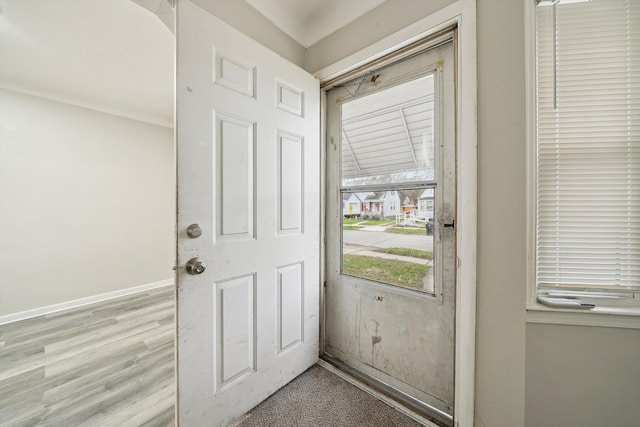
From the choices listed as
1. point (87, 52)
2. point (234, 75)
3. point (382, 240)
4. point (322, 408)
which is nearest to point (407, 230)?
point (382, 240)

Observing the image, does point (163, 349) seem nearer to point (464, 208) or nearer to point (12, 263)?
point (12, 263)

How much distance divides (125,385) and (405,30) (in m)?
2.82

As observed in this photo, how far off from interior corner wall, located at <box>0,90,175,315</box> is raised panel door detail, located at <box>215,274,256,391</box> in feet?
5.38

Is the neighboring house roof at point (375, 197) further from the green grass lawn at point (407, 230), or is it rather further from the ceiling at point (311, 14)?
the ceiling at point (311, 14)

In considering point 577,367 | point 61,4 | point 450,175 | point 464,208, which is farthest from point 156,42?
point 577,367

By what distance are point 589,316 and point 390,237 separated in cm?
89

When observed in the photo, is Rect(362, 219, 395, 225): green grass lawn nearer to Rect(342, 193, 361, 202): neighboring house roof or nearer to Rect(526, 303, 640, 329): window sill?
Rect(342, 193, 361, 202): neighboring house roof

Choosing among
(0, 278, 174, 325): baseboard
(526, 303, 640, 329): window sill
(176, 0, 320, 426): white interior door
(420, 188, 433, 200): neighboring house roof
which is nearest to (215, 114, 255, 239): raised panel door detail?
(176, 0, 320, 426): white interior door

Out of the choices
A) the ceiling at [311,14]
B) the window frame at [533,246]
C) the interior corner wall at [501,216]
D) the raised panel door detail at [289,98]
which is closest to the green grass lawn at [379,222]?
the interior corner wall at [501,216]

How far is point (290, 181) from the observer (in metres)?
1.44

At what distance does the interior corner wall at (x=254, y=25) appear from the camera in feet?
4.00

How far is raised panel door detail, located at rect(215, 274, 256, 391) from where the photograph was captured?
1126mm

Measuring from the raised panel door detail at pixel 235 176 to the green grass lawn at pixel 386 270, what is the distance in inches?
29.4

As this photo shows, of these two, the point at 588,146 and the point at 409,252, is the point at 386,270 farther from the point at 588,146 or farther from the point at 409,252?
the point at 588,146
